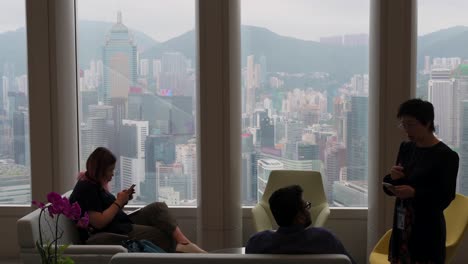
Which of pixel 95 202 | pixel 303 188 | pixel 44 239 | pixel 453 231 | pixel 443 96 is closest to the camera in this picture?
pixel 44 239

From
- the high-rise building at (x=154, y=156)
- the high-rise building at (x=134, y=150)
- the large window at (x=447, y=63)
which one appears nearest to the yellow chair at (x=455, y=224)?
the large window at (x=447, y=63)

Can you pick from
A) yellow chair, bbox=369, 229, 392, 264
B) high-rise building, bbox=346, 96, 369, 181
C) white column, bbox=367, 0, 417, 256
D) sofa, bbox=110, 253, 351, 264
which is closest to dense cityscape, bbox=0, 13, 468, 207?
high-rise building, bbox=346, 96, 369, 181

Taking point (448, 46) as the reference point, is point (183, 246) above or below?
below

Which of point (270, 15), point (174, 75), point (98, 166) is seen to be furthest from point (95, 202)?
point (270, 15)

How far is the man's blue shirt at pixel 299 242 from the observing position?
3314mm

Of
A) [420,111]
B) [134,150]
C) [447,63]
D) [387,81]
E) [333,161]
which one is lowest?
[333,161]

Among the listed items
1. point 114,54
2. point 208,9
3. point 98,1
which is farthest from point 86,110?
point 208,9

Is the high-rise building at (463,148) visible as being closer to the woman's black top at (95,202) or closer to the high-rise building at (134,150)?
the high-rise building at (134,150)

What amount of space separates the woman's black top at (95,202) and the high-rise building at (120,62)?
1.92m

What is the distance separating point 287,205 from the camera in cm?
332

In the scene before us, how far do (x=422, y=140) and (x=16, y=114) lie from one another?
430cm

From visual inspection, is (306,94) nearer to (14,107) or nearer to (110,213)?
(110,213)

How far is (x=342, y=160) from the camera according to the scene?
6.17m

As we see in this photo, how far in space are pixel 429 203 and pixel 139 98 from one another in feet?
11.7
